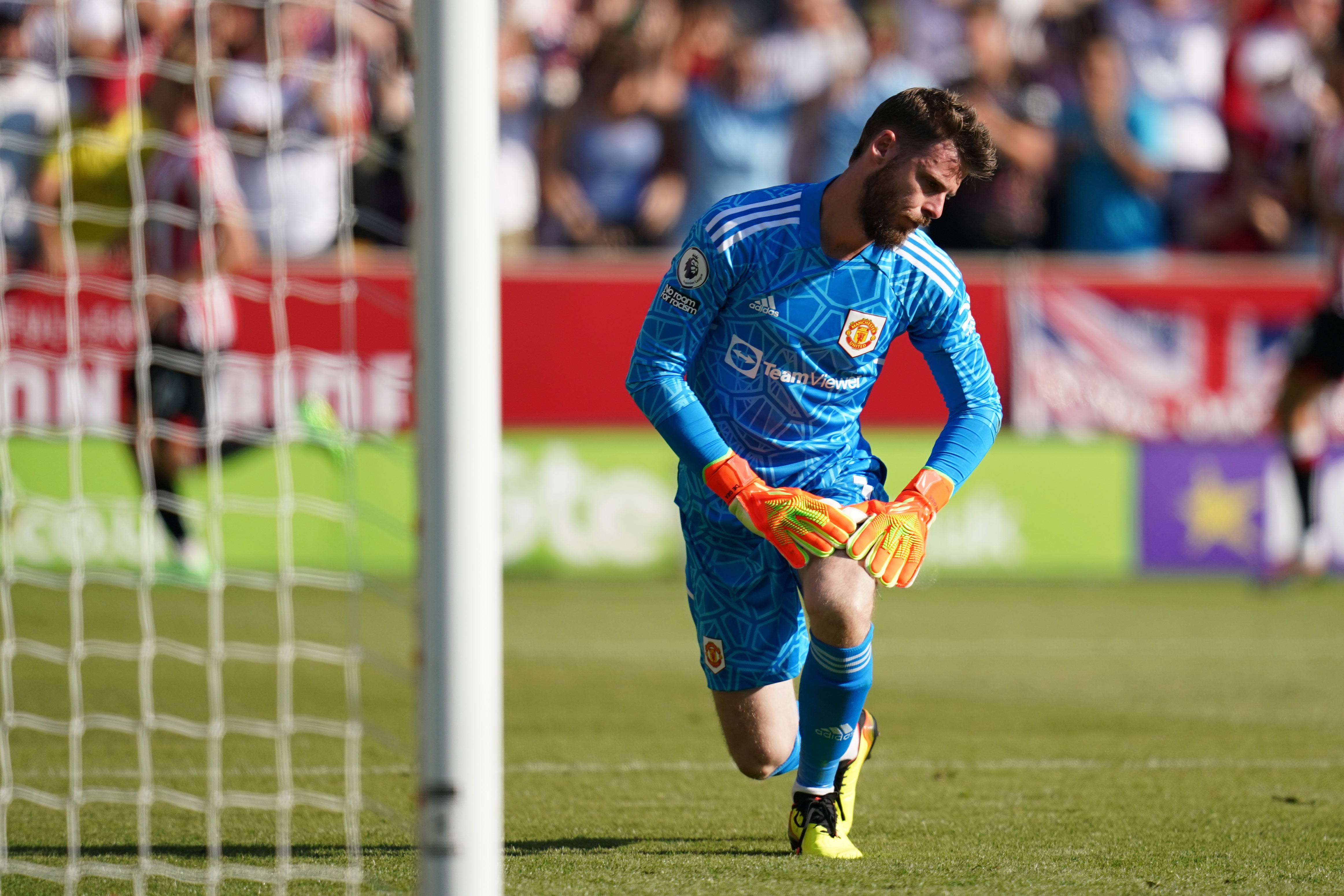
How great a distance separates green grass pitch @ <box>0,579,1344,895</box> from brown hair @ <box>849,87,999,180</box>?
1679mm

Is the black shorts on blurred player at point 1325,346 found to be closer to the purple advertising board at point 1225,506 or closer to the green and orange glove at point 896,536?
the purple advertising board at point 1225,506

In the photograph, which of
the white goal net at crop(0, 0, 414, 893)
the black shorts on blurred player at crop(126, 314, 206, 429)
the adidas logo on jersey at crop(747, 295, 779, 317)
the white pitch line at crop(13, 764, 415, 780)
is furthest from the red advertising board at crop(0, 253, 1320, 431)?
the adidas logo on jersey at crop(747, 295, 779, 317)

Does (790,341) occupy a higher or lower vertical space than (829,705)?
higher

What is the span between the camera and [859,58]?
1188 cm

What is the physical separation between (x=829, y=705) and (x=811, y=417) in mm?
715

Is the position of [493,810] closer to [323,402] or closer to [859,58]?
[323,402]

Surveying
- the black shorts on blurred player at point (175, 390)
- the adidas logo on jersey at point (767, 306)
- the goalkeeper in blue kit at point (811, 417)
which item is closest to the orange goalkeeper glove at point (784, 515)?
the goalkeeper in blue kit at point (811, 417)

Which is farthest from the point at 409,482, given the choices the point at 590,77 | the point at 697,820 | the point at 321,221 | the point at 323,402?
the point at 697,820

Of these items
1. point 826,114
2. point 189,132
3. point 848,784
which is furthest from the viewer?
point 826,114

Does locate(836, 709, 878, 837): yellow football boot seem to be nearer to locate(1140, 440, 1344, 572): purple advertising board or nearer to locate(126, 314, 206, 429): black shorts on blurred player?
locate(126, 314, 206, 429): black shorts on blurred player

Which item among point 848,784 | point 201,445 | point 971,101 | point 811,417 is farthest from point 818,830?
point 971,101

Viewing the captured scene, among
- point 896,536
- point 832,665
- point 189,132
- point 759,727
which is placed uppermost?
point 189,132

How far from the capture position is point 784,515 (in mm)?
3863

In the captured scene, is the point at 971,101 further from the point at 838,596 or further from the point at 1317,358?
the point at 838,596
